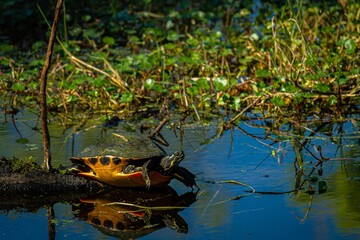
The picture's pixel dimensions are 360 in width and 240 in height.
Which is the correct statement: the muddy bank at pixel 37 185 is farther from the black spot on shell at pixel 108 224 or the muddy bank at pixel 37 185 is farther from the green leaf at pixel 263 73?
the green leaf at pixel 263 73

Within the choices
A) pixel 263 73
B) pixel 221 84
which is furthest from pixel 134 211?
pixel 263 73

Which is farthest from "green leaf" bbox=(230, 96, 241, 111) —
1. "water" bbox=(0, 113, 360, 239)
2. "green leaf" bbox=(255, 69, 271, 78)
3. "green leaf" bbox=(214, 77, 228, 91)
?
"green leaf" bbox=(255, 69, 271, 78)

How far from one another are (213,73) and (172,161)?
3.20m

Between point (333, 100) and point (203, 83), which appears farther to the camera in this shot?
point (203, 83)

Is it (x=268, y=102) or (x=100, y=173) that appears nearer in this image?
(x=100, y=173)

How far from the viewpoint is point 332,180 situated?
5.73 metres

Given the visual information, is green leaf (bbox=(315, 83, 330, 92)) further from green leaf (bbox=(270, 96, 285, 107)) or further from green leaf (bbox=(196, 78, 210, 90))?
green leaf (bbox=(196, 78, 210, 90))

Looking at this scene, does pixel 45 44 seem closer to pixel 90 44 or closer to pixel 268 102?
pixel 90 44

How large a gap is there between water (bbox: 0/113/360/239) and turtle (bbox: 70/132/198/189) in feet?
0.32

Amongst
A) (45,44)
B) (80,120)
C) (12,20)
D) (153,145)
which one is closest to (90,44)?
(45,44)

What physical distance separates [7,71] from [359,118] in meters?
3.69

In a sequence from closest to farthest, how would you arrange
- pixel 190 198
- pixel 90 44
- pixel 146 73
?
pixel 190 198 < pixel 146 73 < pixel 90 44

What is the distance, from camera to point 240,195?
5.48 meters

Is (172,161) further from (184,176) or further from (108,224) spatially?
(108,224)
